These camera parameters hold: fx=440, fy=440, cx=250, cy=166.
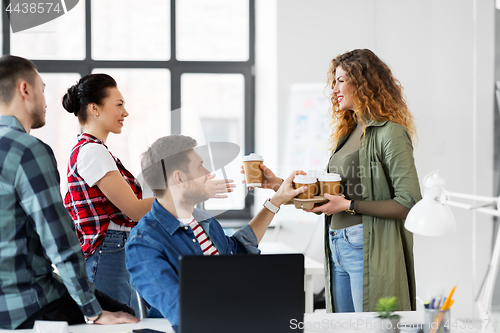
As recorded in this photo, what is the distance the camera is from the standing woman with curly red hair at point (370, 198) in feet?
5.64

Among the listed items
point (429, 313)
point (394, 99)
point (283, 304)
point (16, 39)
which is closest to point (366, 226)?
point (394, 99)

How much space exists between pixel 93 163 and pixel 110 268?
16.3 inches

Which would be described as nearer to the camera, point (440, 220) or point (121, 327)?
point (440, 220)

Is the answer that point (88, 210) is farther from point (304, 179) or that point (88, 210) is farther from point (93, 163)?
point (304, 179)

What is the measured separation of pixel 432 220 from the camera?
1.08m

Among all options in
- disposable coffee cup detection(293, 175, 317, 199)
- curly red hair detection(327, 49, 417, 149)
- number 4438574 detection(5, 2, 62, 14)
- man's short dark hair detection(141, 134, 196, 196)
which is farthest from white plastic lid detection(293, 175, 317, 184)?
number 4438574 detection(5, 2, 62, 14)

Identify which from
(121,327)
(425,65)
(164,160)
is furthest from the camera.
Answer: (425,65)

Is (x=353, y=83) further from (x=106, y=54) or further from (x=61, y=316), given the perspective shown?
(x=106, y=54)

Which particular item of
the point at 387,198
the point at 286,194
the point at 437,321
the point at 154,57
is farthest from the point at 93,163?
the point at 154,57

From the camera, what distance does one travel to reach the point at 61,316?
1.22 meters

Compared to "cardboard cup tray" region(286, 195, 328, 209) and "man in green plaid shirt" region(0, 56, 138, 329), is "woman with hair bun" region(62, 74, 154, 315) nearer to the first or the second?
"man in green plaid shirt" region(0, 56, 138, 329)

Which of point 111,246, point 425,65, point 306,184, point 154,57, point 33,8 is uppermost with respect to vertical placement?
point 33,8

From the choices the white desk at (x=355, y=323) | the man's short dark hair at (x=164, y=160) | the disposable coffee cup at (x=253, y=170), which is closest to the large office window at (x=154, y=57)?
the disposable coffee cup at (x=253, y=170)

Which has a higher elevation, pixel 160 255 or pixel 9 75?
pixel 9 75
